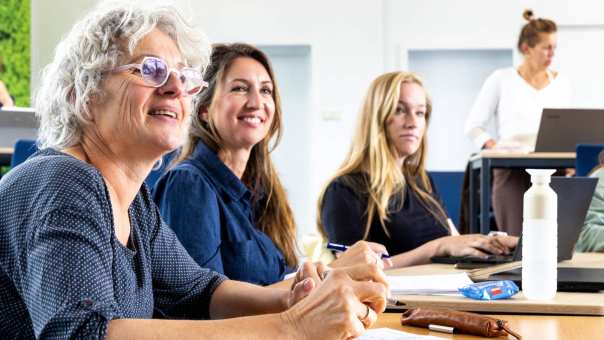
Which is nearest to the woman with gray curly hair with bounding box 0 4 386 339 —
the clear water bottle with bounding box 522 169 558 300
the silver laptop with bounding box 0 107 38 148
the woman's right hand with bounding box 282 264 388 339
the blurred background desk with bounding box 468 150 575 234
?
the woman's right hand with bounding box 282 264 388 339

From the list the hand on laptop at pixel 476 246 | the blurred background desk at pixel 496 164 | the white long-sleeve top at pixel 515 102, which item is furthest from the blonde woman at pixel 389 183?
the white long-sleeve top at pixel 515 102

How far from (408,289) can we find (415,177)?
1474mm

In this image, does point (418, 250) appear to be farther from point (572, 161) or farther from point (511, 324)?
point (572, 161)

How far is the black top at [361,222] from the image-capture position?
9.18ft

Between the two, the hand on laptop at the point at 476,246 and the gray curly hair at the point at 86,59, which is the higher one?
the gray curly hair at the point at 86,59

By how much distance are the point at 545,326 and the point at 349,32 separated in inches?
298

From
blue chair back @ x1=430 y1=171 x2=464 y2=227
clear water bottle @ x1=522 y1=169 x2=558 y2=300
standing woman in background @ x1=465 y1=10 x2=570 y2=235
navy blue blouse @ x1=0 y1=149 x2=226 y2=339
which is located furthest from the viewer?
blue chair back @ x1=430 y1=171 x2=464 y2=227

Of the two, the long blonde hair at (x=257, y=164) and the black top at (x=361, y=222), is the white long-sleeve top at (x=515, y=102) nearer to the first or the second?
the black top at (x=361, y=222)

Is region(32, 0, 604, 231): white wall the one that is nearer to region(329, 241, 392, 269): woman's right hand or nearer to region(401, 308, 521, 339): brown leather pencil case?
region(329, 241, 392, 269): woman's right hand

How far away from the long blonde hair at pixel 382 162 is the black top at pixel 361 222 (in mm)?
20

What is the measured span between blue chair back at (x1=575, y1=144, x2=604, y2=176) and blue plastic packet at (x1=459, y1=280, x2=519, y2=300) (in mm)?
2130

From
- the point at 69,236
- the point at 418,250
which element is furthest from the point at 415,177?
the point at 69,236

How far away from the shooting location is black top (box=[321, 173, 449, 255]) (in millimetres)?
2797

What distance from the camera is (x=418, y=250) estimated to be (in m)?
2.46
